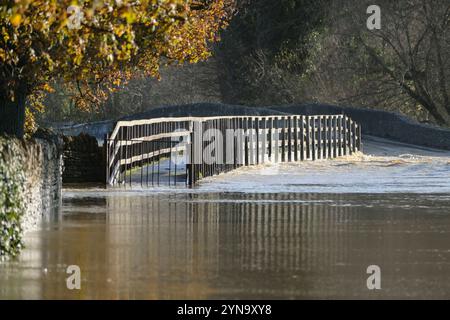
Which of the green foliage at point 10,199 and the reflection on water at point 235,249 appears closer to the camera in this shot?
the reflection on water at point 235,249

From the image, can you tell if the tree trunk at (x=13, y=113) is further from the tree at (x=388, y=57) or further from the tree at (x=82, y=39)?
the tree at (x=388, y=57)

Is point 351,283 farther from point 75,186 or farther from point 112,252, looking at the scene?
point 75,186

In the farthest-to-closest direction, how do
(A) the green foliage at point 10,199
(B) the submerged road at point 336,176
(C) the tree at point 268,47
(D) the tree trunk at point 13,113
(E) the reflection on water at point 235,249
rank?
(C) the tree at point 268,47
(B) the submerged road at point 336,176
(D) the tree trunk at point 13,113
(A) the green foliage at point 10,199
(E) the reflection on water at point 235,249

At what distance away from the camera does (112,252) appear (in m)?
16.0

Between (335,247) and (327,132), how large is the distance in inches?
1171

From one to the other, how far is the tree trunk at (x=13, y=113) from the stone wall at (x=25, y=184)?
2460 mm

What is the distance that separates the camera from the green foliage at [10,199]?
50.4 feet

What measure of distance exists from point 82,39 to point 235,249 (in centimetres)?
302

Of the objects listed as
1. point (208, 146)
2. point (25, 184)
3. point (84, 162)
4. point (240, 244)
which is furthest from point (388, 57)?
point (240, 244)

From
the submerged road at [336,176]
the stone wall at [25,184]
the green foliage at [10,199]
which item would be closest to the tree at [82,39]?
→ the stone wall at [25,184]

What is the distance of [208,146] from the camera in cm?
3328

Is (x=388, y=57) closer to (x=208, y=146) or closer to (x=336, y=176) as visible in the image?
(x=336, y=176)

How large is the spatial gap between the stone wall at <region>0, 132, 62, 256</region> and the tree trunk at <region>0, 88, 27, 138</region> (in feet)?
8.07
